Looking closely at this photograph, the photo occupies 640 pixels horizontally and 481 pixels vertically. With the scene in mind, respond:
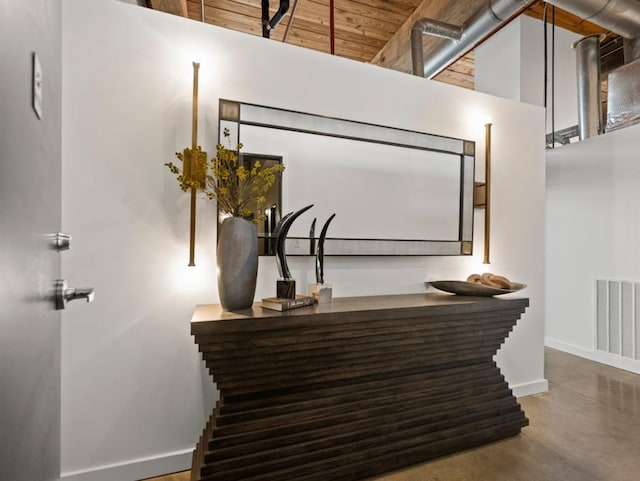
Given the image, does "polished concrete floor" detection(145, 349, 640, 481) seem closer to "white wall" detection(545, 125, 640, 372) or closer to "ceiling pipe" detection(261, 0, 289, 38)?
"white wall" detection(545, 125, 640, 372)

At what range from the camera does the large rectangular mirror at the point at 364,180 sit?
2.25 meters

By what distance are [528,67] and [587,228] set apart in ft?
5.99

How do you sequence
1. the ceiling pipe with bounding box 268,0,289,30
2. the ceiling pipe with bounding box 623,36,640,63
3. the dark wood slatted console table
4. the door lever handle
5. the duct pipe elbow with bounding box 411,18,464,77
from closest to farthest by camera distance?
the door lever handle < the dark wood slatted console table < the ceiling pipe with bounding box 268,0,289,30 < the duct pipe elbow with bounding box 411,18,464,77 < the ceiling pipe with bounding box 623,36,640,63

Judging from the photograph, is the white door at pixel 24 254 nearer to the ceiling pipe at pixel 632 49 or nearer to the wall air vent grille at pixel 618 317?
the wall air vent grille at pixel 618 317

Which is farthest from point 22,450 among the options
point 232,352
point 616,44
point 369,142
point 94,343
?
point 616,44

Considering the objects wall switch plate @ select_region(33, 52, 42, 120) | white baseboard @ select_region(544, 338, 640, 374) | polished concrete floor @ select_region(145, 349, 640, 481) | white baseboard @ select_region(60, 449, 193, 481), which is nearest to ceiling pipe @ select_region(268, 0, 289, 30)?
wall switch plate @ select_region(33, 52, 42, 120)

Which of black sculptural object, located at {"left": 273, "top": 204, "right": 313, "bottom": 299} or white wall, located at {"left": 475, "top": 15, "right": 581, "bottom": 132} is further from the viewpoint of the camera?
white wall, located at {"left": 475, "top": 15, "right": 581, "bottom": 132}

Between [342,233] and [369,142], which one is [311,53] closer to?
[369,142]

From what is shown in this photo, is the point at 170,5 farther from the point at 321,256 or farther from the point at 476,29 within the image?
the point at 476,29

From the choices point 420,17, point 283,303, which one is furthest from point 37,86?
point 420,17

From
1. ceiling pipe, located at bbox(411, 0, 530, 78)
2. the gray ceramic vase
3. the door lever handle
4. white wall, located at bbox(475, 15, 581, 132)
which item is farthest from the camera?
white wall, located at bbox(475, 15, 581, 132)

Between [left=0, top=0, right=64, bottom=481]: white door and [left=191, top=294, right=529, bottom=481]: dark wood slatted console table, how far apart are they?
72 cm

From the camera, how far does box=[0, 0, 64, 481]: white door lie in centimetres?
60

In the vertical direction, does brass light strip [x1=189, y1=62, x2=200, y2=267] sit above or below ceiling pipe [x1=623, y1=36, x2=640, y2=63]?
below
